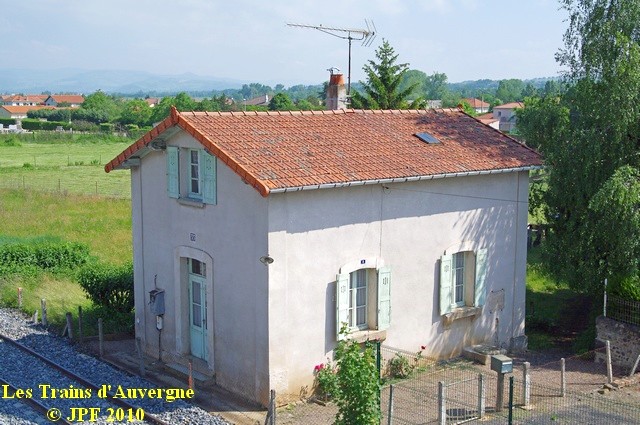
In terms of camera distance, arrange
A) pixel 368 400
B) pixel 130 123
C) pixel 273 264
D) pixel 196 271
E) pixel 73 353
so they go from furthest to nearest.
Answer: pixel 130 123, pixel 73 353, pixel 196 271, pixel 273 264, pixel 368 400

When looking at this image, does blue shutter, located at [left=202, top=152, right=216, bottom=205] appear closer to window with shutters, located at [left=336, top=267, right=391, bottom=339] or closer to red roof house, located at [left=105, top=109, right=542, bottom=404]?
red roof house, located at [left=105, top=109, right=542, bottom=404]

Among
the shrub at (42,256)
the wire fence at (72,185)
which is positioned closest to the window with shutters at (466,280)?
A: the shrub at (42,256)

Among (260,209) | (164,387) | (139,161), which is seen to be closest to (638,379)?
(260,209)

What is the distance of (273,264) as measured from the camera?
12680 mm

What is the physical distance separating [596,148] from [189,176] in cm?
885

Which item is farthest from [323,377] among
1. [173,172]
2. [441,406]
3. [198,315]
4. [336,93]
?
[336,93]

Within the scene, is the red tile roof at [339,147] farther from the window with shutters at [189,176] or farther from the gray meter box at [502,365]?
the gray meter box at [502,365]

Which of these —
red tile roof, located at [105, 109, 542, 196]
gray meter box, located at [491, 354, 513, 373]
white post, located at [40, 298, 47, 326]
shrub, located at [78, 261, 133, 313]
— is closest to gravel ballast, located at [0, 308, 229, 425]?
white post, located at [40, 298, 47, 326]

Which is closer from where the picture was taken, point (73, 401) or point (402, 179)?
point (73, 401)

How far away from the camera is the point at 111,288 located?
1841 cm

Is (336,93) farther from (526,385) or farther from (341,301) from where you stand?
(526,385)

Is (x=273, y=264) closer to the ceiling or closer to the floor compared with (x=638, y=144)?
closer to the floor

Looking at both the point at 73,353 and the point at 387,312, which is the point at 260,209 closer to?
the point at 387,312

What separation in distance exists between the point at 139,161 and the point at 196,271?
2772 mm
